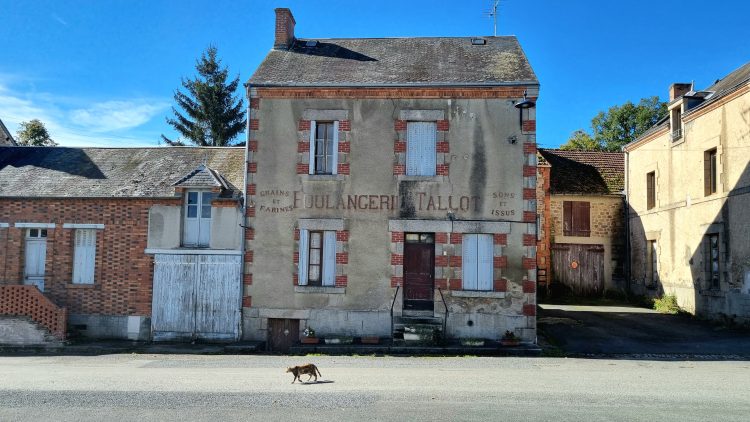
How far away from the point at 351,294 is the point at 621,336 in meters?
7.09

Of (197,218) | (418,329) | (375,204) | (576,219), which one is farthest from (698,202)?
(197,218)

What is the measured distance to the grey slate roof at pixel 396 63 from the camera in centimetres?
1478

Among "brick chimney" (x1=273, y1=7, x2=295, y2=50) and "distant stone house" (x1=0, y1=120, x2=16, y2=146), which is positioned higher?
"brick chimney" (x1=273, y1=7, x2=295, y2=50)

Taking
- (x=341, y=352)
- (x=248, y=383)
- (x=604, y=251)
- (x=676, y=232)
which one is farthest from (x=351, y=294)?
(x=604, y=251)

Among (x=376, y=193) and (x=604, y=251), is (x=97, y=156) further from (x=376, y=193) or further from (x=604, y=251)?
(x=604, y=251)

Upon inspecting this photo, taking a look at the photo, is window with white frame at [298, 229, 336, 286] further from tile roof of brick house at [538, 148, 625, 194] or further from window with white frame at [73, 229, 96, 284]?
tile roof of brick house at [538, 148, 625, 194]

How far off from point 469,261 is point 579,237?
1178 cm

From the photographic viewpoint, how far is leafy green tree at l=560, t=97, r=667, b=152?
3831 centimetres

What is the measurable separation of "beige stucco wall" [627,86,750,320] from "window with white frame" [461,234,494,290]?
7.43m

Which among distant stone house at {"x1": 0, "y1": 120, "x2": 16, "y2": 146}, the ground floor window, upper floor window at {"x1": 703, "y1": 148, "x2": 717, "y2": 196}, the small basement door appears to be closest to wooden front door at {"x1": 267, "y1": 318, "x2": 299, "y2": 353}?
the small basement door

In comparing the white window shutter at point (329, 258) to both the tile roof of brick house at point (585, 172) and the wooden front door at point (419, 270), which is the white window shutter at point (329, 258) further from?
the tile roof of brick house at point (585, 172)

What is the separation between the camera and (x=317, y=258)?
1466cm

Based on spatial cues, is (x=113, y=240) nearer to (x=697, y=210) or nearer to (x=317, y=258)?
(x=317, y=258)

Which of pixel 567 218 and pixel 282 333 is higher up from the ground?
pixel 567 218
